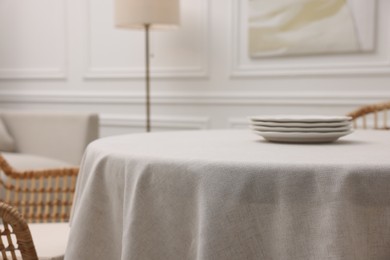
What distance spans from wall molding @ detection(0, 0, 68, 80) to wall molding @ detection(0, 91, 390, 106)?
0.13 metres

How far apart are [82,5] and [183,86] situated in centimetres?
105

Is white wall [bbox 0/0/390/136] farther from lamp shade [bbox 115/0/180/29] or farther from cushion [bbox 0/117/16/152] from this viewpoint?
cushion [bbox 0/117/16/152]

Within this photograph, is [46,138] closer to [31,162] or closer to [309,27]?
[31,162]

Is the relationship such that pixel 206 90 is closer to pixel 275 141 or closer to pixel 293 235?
pixel 275 141

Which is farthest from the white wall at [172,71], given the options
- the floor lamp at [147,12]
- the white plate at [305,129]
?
the white plate at [305,129]

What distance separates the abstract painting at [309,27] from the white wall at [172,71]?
0.06 metres

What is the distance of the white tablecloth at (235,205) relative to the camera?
40.0 inches

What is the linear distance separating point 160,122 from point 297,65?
105 cm

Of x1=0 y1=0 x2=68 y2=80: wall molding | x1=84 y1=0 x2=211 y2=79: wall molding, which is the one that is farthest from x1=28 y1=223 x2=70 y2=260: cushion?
x1=0 y1=0 x2=68 y2=80: wall molding

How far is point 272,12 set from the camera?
3402mm

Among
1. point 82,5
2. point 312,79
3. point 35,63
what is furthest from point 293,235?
point 35,63

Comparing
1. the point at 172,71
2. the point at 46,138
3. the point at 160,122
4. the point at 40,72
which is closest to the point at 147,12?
the point at 172,71

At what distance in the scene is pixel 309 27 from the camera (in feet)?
10.8

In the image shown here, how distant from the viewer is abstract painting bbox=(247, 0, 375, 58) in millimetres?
3135
